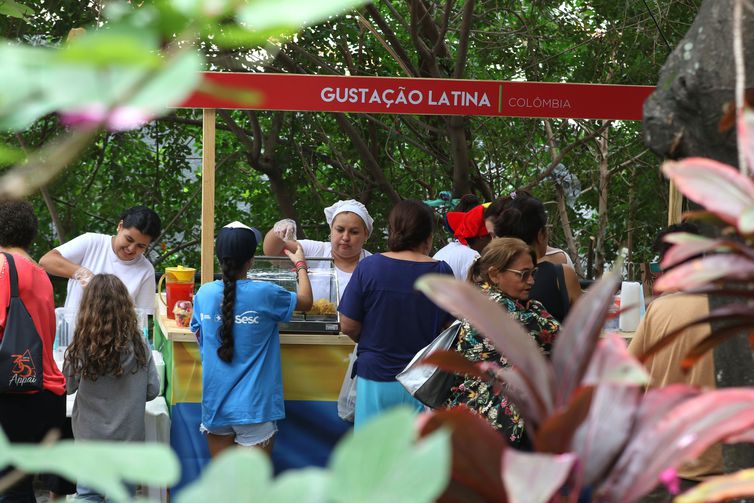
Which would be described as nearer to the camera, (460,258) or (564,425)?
(564,425)

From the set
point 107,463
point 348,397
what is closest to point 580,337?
point 107,463

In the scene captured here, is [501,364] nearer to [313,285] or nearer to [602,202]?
[313,285]

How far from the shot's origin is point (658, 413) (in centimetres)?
93

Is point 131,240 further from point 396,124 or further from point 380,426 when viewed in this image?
point 380,426

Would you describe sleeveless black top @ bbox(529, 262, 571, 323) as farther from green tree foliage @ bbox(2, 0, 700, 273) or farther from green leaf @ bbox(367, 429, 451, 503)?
green tree foliage @ bbox(2, 0, 700, 273)

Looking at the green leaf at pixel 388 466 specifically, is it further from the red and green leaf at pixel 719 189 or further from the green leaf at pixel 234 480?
the red and green leaf at pixel 719 189

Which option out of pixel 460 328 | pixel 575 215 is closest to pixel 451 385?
pixel 460 328

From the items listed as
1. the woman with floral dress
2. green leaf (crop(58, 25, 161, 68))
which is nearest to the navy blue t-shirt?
the woman with floral dress

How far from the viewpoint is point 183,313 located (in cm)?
512

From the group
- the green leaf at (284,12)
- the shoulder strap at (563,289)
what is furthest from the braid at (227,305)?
the green leaf at (284,12)

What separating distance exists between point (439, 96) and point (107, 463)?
4.91 meters

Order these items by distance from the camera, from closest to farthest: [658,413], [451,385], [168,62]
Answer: [168,62] → [658,413] → [451,385]

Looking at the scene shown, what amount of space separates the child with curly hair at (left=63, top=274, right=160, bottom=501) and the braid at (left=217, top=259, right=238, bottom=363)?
1.39 ft

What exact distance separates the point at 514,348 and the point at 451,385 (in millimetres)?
2731
